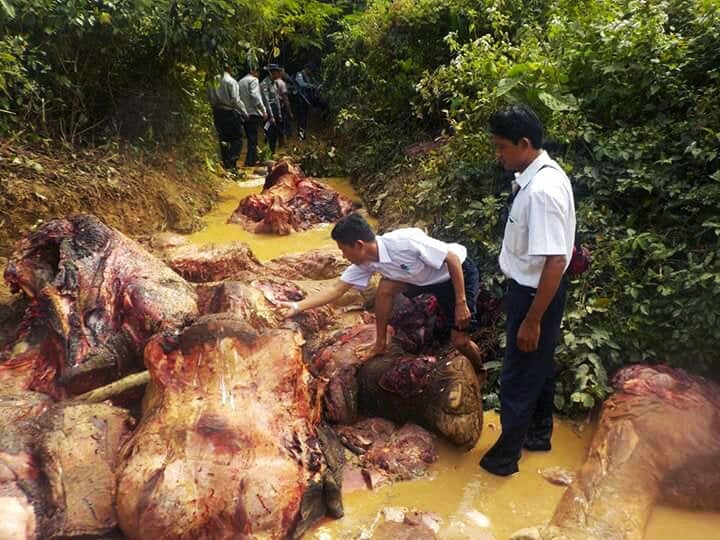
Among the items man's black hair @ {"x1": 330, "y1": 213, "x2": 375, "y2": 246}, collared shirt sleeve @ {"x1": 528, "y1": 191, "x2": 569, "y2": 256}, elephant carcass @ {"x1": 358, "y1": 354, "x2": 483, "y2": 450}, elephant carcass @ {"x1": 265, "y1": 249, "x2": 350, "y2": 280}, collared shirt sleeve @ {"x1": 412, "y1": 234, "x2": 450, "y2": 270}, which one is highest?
collared shirt sleeve @ {"x1": 528, "y1": 191, "x2": 569, "y2": 256}

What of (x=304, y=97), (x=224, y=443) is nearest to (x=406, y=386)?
(x=224, y=443)

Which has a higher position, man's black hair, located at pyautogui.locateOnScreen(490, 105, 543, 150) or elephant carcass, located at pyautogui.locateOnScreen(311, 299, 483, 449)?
man's black hair, located at pyautogui.locateOnScreen(490, 105, 543, 150)

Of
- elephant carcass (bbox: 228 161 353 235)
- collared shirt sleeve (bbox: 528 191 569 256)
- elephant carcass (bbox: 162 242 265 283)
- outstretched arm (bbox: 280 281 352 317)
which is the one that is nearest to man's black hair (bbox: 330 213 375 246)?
outstretched arm (bbox: 280 281 352 317)

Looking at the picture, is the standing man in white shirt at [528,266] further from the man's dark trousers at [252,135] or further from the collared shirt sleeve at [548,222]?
the man's dark trousers at [252,135]

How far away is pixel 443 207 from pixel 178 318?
277 cm

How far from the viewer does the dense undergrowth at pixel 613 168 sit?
356cm

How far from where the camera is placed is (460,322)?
3436 mm

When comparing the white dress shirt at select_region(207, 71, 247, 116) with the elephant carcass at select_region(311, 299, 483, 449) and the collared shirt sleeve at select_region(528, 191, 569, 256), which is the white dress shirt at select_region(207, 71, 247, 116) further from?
the collared shirt sleeve at select_region(528, 191, 569, 256)

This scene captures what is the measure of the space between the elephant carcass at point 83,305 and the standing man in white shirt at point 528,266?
2.03 metres

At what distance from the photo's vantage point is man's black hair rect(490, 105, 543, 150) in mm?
2611

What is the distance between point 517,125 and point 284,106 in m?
9.53

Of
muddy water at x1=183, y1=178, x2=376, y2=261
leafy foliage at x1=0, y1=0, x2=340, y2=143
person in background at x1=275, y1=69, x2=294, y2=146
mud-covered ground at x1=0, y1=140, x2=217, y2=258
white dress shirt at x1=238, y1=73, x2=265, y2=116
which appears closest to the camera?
mud-covered ground at x1=0, y1=140, x2=217, y2=258

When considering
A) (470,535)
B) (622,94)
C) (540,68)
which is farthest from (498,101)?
(470,535)

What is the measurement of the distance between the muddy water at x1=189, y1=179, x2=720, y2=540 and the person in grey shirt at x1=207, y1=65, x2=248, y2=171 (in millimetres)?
7166
